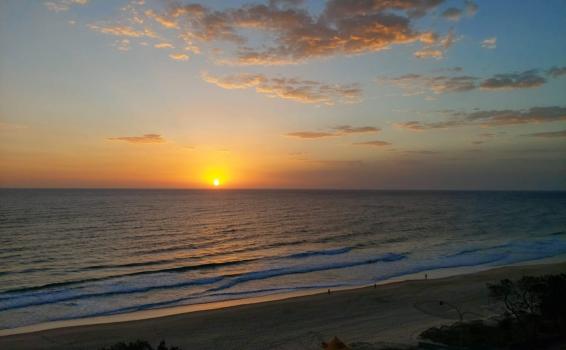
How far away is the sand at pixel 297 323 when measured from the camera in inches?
730

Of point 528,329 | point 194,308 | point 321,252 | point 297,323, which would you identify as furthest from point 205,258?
point 528,329

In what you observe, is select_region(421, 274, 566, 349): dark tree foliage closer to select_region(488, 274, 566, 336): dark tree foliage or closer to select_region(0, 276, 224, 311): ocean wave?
select_region(488, 274, 566, 336): dark tree foliage

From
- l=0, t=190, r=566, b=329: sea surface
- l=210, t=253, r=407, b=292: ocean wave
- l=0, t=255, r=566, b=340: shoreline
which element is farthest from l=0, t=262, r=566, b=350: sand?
l=210, t=253, r=407, b=292: ocean wave

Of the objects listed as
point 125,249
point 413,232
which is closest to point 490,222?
point 413,232

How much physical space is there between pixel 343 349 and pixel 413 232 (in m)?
51.1

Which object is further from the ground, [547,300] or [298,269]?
[547,300]

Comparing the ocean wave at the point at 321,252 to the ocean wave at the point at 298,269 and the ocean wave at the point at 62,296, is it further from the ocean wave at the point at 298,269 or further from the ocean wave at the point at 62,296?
the ocean wave at the point at 62,296

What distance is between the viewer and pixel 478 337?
1641cm

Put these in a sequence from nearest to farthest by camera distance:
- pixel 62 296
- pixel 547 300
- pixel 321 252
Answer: pixel 547 300, pixel 62 296, pixel 321 252

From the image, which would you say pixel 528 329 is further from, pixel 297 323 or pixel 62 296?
pixel 62 296

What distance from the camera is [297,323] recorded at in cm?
2145

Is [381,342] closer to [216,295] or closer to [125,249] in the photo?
[216,295]

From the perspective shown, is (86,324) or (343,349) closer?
(343,349)

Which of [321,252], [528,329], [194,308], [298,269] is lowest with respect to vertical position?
[194,308]
